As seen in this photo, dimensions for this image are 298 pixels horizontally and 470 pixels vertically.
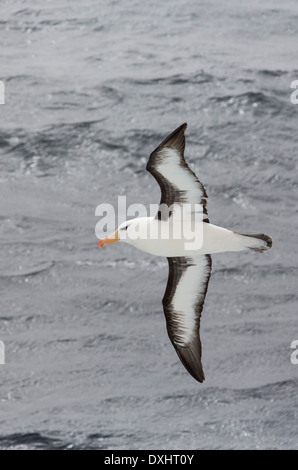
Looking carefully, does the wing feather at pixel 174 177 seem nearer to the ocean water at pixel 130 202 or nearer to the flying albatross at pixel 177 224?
the flying albatross at pixel 177 224

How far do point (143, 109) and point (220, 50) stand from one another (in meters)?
3.49

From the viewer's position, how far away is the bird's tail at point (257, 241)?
11445 mm

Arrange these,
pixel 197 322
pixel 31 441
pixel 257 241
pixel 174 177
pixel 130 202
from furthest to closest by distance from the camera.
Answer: pixel 130 202, pixel 31 441, pixel 197 322, pixel 174 177, pixel 257 241

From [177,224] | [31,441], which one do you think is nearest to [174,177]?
[177,224]

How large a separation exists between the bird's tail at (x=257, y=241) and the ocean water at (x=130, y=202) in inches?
518

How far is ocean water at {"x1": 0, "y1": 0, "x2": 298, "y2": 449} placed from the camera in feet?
81.5

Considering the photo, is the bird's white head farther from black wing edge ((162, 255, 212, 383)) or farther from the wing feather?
black wing edge ((162, 255, 212, 383))

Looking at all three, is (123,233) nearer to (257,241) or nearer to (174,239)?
(174,239)

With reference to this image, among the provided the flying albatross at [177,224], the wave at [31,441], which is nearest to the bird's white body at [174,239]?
the flying albatross at [177,224]

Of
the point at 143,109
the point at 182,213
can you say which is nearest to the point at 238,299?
the point at 143,109

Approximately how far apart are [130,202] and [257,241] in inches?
663

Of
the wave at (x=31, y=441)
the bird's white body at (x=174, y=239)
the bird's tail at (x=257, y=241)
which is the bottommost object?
the wave at (x=31, y=441)

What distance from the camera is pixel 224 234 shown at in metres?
11.7

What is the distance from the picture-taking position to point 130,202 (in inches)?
1112
